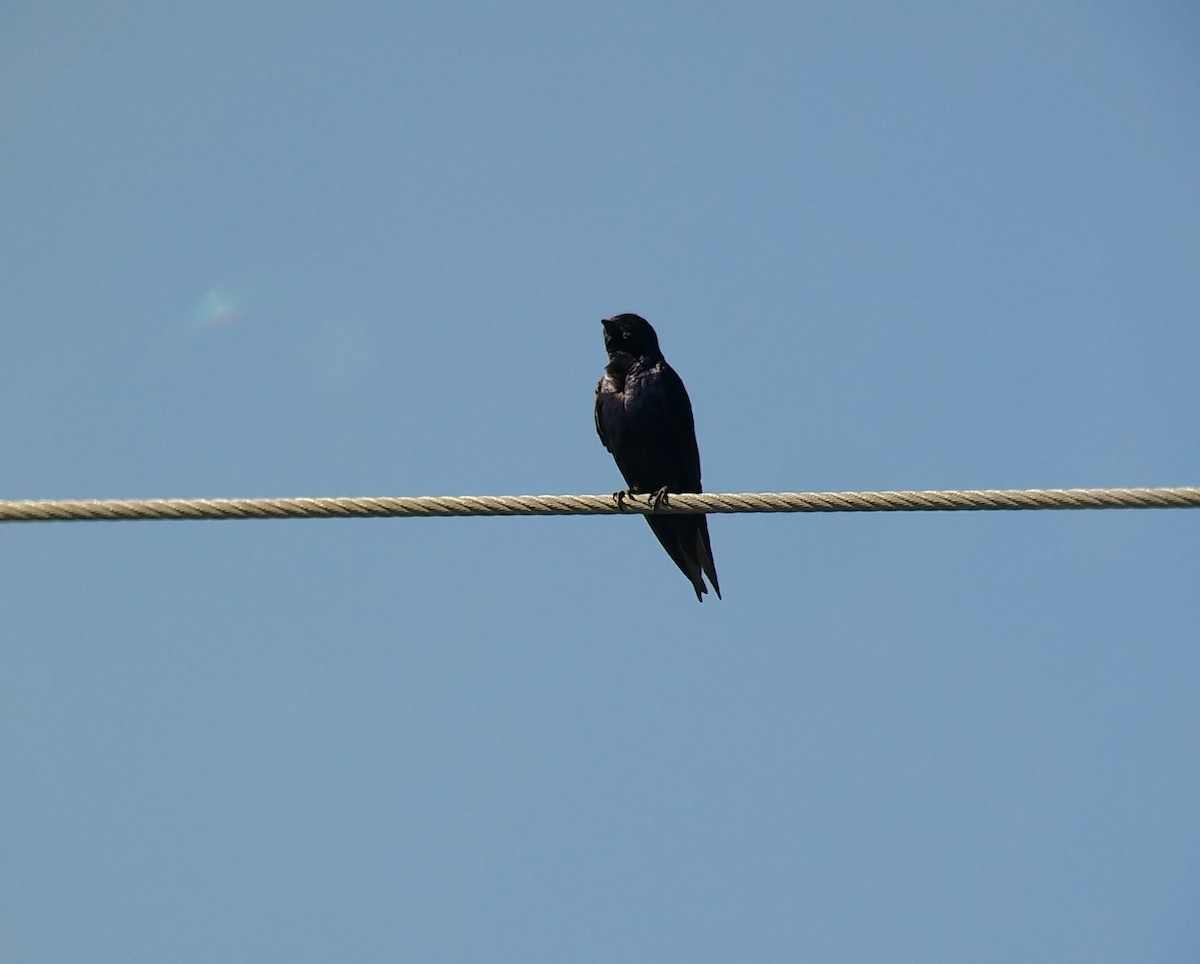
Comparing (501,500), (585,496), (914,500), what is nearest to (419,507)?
(501,500)

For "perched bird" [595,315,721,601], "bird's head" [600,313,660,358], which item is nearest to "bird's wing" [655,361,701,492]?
"perched bird" [595,315,721,601]

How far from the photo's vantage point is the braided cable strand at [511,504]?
4188 millimetres

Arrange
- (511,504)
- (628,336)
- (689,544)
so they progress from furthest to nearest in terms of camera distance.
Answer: (628,336)
(689,544)
(511,504)

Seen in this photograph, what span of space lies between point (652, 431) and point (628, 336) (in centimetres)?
67

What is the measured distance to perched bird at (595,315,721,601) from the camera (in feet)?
24.0

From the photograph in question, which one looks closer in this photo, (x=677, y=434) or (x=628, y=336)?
(x=677, y=434)

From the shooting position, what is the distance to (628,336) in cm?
774

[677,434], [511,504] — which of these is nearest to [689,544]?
[677,434]

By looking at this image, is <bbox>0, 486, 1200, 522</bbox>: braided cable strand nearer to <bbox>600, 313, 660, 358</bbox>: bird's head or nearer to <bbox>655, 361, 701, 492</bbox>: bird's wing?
<bbox>655, 361, 701, 492</bbox>: bird's wing

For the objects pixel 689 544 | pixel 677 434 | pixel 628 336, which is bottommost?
pixel 689 544

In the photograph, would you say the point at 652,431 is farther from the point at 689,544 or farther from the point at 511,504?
the point at 511,504

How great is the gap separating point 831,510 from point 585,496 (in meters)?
0.81

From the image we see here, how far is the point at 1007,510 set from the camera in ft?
14.2

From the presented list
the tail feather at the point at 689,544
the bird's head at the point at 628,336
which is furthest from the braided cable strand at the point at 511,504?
the bird's head at the point at 628,336
